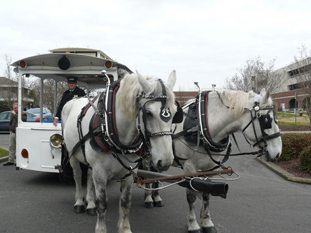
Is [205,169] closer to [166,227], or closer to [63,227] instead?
[166,227]

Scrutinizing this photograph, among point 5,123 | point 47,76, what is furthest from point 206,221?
point 5,123

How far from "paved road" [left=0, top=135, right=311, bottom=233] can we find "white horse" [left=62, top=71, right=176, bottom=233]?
1194 millimetres

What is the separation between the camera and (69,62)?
6500mm

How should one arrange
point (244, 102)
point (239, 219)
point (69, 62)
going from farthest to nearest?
point (69, 62), point (239, 219), point (244, 102)

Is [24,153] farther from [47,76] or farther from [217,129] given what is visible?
[217,129]

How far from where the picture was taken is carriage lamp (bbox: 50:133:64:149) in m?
6.91

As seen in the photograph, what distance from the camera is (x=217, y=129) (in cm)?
461

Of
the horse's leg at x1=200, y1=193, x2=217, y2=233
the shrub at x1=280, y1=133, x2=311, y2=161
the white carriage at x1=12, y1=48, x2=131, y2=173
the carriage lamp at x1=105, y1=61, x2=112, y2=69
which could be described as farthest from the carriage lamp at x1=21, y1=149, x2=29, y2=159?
the shrub at x1=280, y1=133, x2=311, y2=161

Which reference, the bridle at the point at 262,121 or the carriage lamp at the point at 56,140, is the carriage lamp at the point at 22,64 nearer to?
the carriage lamp at the point at 56,140

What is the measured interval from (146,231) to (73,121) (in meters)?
1.82

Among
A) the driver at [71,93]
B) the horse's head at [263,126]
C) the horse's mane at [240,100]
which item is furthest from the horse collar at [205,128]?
the driver at [71,93]

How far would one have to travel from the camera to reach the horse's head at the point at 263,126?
14.2 feet

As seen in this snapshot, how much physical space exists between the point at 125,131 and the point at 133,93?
464mm

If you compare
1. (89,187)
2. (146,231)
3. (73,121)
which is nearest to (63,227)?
(89,187)
